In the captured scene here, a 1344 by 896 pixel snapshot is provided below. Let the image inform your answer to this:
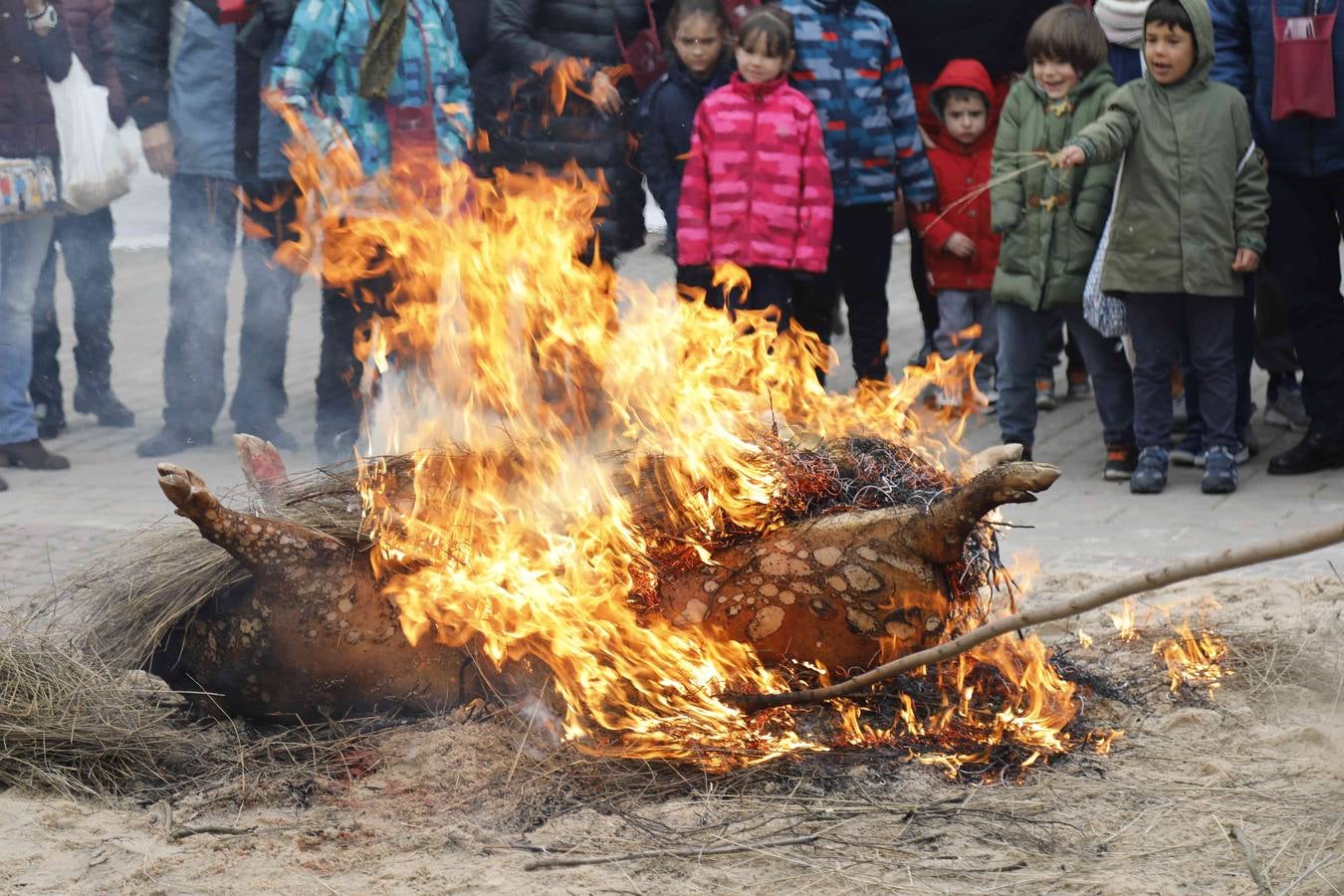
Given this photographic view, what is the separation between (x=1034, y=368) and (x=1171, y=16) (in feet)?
5.55

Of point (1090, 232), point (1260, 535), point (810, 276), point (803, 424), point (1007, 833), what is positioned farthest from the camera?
point (810, 276)

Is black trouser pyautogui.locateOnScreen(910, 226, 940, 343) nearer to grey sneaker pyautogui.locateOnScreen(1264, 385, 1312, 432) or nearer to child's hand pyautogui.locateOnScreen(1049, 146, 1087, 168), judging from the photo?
grey sneaker pyautogui.locateOnScreen(1264, 385, 1312, 432)

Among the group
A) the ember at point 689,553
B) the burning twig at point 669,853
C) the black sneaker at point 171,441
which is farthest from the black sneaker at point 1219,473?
the black sneaker at point 171,441

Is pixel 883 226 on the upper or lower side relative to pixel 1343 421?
upper

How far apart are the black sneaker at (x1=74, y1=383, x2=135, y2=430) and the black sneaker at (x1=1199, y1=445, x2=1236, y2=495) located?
5921 millimetres

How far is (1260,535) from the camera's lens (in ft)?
20.8

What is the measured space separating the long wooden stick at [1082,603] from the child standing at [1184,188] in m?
3.61

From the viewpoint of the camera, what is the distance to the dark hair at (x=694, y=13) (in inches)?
314

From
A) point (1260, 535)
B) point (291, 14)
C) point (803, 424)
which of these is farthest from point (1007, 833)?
point (291, 14)

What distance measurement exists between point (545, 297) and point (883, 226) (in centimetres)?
385

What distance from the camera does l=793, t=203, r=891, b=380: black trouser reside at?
8266mm

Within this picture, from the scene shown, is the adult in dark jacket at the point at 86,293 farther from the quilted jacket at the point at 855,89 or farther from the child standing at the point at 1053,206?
the child standing at the point at 1053,206

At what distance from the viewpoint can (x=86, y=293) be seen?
9.48m

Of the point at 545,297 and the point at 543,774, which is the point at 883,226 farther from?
the point at 543,774
